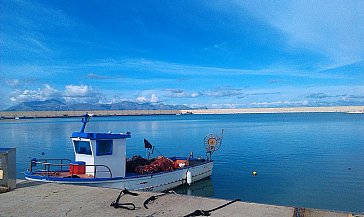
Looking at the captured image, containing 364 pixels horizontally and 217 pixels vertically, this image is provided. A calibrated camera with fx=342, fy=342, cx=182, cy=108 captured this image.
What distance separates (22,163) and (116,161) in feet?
68.8

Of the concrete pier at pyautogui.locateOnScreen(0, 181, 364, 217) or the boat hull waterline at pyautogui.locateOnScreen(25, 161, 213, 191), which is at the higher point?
the concrete pier at pyautogui.locateOnScreen(0, 181, 364, 217)

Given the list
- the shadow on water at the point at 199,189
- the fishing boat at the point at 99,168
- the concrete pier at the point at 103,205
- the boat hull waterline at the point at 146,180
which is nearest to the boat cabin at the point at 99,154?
the fishing boat at the point at 99,168

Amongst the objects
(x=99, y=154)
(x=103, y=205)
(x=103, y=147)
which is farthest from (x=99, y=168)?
(x=103, y=205)

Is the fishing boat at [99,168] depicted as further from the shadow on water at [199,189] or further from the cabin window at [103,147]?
the shadow on water at [199,189]

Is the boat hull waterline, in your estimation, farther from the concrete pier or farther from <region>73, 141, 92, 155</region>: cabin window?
the concrete pier

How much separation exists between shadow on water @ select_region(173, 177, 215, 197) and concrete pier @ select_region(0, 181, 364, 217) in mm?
11791

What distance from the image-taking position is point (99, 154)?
15312mm

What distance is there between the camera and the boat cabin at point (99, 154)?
1523 cm

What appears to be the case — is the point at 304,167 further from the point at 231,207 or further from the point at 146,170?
the point at 231,207

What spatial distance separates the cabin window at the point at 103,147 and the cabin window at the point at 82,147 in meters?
0.41

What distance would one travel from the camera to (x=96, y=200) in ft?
26.2

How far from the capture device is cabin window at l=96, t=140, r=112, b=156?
1527 centimetres

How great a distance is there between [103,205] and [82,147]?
8643 millimetres

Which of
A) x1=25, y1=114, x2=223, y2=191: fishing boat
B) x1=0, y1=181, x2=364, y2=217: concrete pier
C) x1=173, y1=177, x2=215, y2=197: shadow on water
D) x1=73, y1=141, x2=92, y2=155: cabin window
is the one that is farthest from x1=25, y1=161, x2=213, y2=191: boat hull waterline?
x1=0, y1=181, x2=364, y2=217: concrete pier
